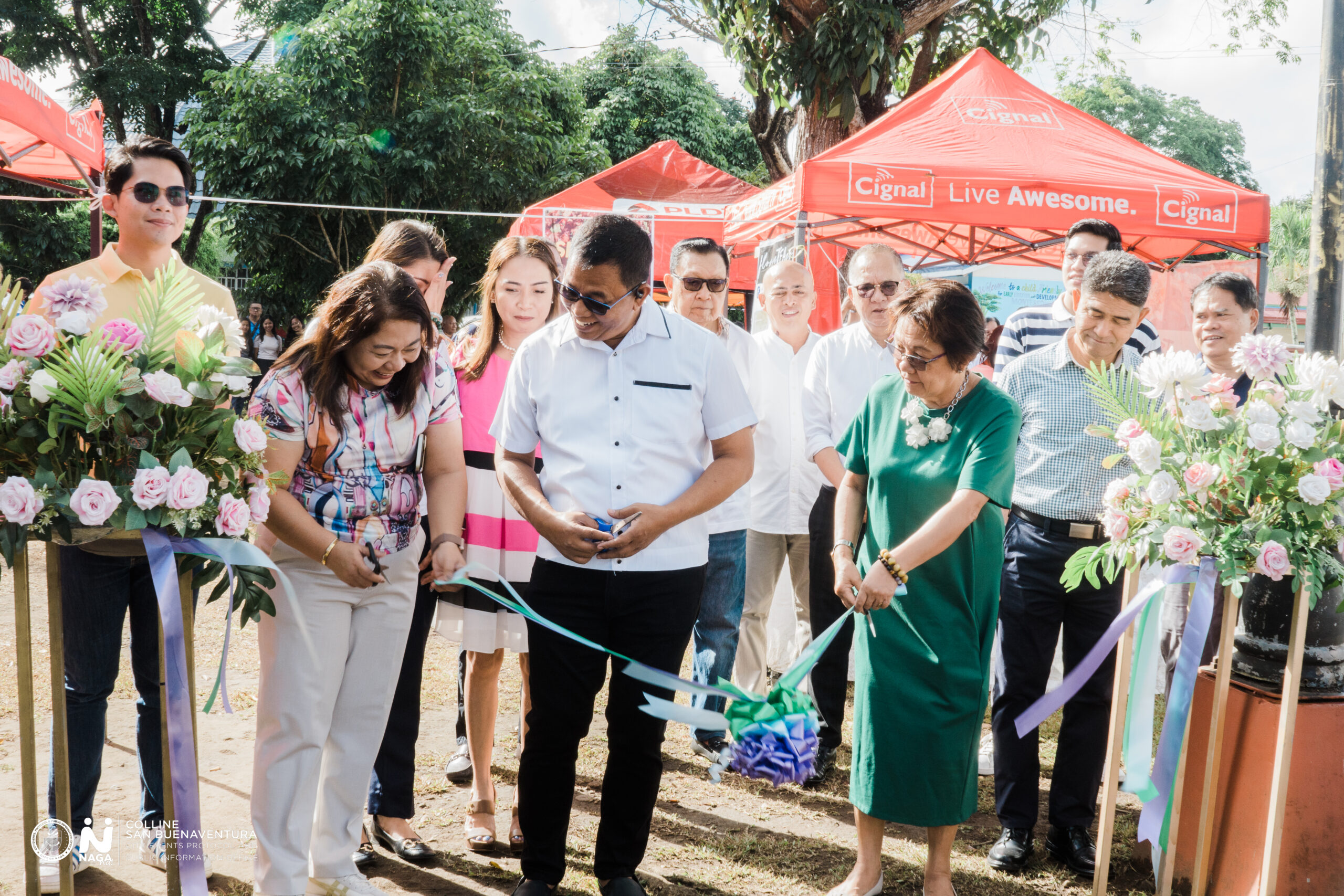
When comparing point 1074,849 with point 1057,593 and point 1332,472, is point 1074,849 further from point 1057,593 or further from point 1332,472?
point 1332,472

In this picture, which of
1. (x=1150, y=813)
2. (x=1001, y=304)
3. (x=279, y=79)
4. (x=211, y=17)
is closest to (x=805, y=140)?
(x=1001, y=304)

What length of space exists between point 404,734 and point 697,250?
225cm

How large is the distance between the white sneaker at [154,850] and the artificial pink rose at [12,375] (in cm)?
160

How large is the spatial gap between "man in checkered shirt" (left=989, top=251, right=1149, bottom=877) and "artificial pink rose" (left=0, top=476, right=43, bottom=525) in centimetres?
293

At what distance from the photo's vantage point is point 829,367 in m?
4.23

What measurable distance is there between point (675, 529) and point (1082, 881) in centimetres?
190

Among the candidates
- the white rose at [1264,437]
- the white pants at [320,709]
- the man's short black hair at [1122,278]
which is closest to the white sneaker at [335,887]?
the white pants at [320,709]

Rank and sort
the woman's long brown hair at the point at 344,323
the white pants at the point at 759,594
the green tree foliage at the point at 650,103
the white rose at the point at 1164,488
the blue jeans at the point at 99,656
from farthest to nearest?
the green tree foliage at the point at 650,103 < the white pants at the point at 759,594 < the blue jeans at the point at 99,656 < the woman's long brown hair at the point at 344,323 < the white rose at the point at 1164,488

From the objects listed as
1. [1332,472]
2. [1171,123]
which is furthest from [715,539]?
[1171,123]

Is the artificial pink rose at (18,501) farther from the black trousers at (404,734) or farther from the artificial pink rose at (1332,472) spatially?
the artificial pink rose at (1332,472)

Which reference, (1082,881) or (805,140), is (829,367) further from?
(805,140)

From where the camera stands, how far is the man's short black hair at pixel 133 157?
10.1 feet

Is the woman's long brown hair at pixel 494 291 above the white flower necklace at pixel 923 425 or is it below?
above

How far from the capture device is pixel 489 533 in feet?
11.2
